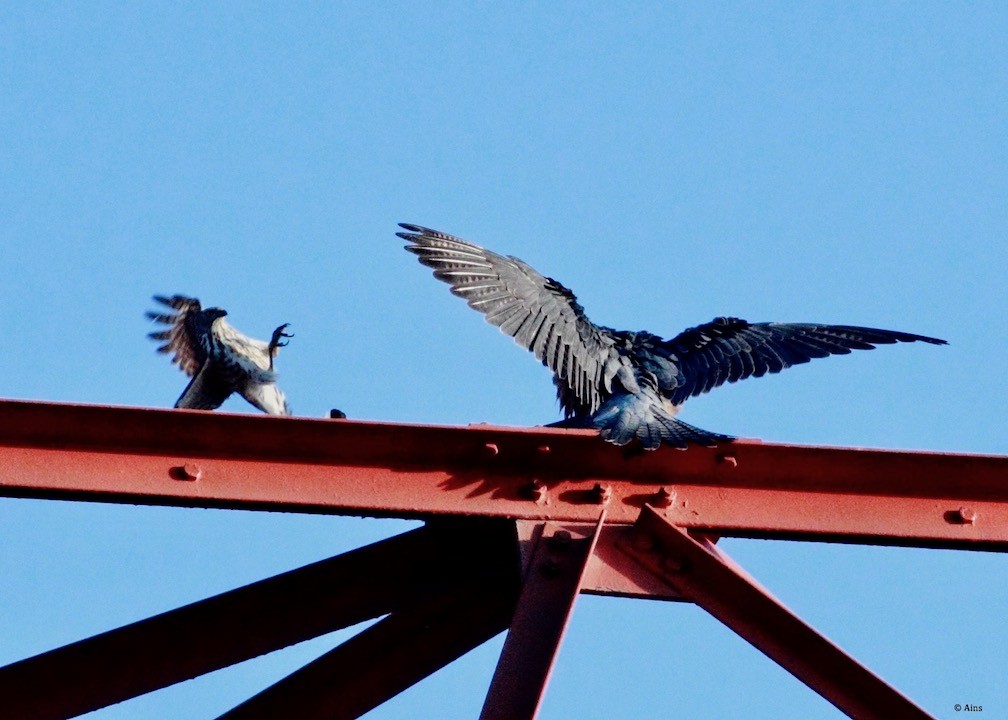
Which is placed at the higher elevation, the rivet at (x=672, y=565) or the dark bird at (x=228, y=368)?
the dark bird at (x=228, y=368)

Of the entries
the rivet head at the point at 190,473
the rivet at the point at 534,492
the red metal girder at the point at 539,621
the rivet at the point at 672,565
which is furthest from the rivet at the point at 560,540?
the rivet head at the point at 190,473

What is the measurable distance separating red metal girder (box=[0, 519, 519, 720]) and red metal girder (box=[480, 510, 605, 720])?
5.8 inches

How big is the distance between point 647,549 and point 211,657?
1068mm

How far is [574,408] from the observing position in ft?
19.9

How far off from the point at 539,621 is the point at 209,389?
12.3ft

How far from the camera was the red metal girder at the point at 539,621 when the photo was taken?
371 centimetres

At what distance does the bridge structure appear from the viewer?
412 cm

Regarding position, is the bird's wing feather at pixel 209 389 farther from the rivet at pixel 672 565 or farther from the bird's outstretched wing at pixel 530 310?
the rivet at pixel 672 565

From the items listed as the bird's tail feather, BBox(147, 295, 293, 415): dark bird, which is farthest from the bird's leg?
the bird's tail feather

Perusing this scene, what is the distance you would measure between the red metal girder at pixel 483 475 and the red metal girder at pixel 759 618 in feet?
0.35

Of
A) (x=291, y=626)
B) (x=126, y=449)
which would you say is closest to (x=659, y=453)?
(x=291, y=626)

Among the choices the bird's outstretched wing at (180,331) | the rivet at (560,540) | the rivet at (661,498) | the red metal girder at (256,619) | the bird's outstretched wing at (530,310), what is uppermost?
the bird's outstretched wing at (180,331)

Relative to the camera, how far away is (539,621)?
391 cm

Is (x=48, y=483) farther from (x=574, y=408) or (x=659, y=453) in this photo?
(x=574, y=408)
